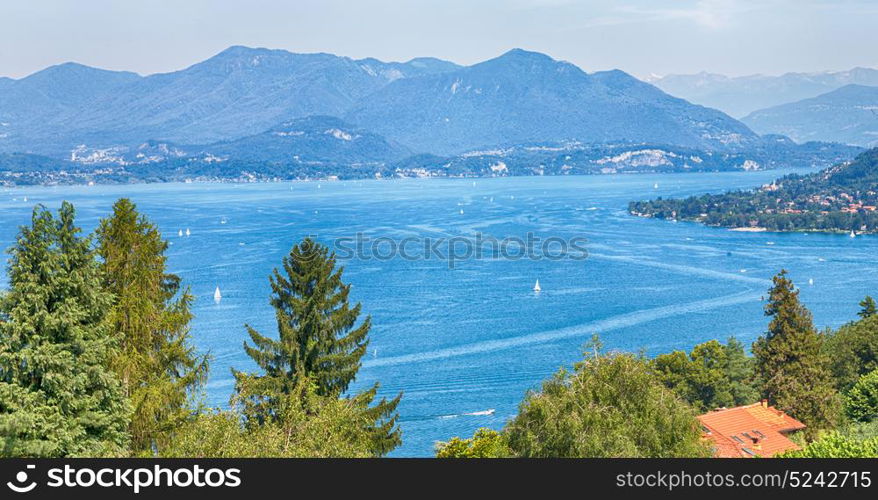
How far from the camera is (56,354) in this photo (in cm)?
723

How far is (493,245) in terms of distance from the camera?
63094 millimetres

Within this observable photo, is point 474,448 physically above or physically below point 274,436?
below

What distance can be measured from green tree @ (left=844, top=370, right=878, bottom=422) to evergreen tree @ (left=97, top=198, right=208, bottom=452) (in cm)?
1324

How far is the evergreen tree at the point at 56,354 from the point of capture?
Result: 23.0 ft

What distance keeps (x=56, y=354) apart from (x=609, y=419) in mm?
4902

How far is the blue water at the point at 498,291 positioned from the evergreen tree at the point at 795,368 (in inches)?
325

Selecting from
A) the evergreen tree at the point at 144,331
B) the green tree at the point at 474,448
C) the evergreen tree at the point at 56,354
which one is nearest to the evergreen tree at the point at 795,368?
the green tree at the point at 474,448

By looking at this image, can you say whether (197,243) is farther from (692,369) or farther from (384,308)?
(692,369)

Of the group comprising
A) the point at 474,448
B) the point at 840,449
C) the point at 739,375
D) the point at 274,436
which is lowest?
the point at 739,375

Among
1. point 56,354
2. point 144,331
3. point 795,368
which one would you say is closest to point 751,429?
point 795,368

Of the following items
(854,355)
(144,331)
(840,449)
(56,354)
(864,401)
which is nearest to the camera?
(56,354)

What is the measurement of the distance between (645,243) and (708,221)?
71.3 ft
